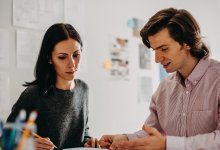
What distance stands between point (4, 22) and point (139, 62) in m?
1.10

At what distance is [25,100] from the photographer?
4.97ft

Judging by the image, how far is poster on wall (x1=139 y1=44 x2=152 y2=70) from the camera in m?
2.52

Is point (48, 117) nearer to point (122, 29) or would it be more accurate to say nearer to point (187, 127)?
point (187, 127)

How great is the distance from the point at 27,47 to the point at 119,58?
29.2 inches

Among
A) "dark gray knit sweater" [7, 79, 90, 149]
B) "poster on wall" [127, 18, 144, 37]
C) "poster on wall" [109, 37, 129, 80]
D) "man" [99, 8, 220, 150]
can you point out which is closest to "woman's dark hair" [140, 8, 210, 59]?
"man" [99, 8, 220, 150]

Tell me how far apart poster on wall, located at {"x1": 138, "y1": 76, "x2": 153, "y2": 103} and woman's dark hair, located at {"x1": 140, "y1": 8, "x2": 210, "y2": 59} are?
108 centimetres

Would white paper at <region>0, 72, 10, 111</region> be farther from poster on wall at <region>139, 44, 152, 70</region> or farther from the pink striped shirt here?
poster on wall at <region>139, 44, 152, 70</region>

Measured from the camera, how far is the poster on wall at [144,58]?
8.27 ft

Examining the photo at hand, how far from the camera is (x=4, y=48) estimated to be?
69.2 inches

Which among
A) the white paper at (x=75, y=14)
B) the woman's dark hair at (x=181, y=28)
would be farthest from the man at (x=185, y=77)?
the white paper at (x=75, y=14)

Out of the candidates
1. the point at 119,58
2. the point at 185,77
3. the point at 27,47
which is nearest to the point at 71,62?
the point at 27,47

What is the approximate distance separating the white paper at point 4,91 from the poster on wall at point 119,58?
787 millimetres

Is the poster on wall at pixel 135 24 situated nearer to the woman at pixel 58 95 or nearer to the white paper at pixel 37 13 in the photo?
the white paper at pixel 37 13

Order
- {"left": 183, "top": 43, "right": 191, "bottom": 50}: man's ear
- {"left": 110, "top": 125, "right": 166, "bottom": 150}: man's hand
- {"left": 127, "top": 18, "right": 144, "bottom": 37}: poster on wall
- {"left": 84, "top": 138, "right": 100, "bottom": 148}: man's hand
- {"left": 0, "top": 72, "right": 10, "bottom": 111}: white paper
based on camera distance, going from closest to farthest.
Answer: {"left": 110, "top": 125, "right": 166, "bottom": 150}: man's hand < {"left": 183, "top": 43, "right": 191, "bottom": 50}: man's ear < {"left": 84, "top": 138, "right": 100, "bottom": 148}: man's hand < {"left": 0, "top": 72, "right": 10, "bottom": 111}: white paper < {"left": 127, "top": 18, "right": 144, "bottom": 37}: poster on wall
